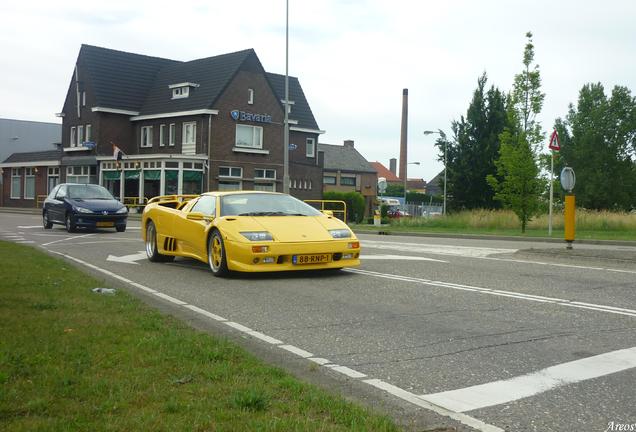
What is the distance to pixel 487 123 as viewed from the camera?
4859 centimetres

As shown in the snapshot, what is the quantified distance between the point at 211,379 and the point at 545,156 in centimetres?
2450

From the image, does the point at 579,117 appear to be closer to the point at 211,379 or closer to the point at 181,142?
the point at 181,142

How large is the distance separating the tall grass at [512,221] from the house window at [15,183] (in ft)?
146

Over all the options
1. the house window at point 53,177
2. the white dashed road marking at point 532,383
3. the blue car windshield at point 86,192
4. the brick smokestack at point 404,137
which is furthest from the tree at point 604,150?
the white dashed road marking at point 532,383

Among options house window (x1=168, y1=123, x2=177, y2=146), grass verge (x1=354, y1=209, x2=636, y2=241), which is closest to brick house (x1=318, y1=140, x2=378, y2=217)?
house window (x1=168, y1=123, x2=177, y2=146)

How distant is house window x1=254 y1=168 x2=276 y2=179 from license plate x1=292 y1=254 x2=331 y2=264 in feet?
143

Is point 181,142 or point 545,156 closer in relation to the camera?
point 545,156

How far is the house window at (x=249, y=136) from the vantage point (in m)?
52.2

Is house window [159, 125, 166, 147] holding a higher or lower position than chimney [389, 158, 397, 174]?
lower

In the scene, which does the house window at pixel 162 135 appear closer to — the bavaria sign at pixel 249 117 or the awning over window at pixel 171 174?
the awning over window at pixel 171 174

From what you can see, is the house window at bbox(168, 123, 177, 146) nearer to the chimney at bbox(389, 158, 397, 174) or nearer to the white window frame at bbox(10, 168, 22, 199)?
the white window frame at bbox(10, 168, 22, 199)

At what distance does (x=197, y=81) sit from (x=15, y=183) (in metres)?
24.3

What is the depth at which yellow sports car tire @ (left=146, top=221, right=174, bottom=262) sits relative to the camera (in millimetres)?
12648

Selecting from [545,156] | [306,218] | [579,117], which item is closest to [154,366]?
[306,218]
